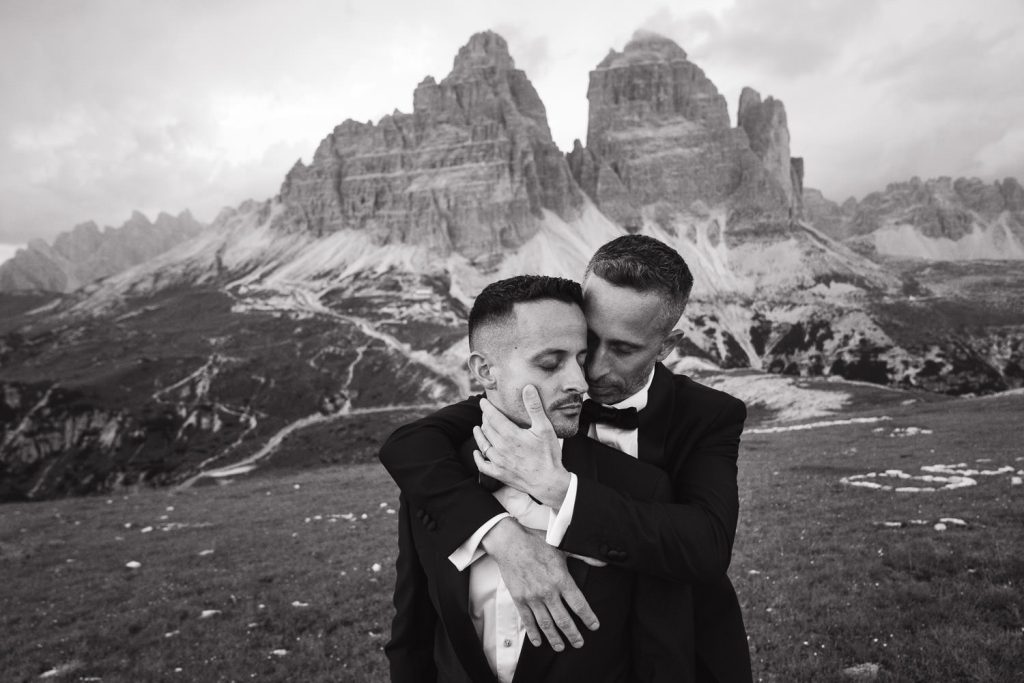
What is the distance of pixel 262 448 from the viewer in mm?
113562

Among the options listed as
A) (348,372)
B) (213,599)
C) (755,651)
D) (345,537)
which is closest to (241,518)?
(345,537)

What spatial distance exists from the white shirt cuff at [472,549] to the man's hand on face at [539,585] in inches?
2.6

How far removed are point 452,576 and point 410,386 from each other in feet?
465

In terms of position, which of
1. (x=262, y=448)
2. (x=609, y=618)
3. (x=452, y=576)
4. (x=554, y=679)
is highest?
(x=452, y=576)

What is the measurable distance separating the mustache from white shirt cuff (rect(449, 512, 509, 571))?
0.75m

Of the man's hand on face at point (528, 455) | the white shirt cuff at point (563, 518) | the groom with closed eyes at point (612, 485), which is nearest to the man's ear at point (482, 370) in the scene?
the groom with closed eyes at point (612, 485)

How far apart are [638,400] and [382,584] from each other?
14.6 m

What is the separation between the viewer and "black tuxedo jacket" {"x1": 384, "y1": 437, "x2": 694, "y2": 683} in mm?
3684

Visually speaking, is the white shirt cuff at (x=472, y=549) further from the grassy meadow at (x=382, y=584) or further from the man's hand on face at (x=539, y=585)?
the grassy meadow at (x=382, y=584)

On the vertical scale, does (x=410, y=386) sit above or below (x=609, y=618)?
below

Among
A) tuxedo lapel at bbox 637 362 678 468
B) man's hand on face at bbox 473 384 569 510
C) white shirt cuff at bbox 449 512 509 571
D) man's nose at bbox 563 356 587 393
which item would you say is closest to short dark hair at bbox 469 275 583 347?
man's nose at bbox 563 356 587 393

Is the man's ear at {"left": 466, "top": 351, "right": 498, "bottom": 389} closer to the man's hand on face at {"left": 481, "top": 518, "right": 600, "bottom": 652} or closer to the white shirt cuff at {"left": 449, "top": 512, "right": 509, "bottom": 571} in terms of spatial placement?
the white shirt cuff at {"left": 449, "top": 512, "right": 509, "bottom": 571}

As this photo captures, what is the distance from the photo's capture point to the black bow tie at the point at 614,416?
4.12m

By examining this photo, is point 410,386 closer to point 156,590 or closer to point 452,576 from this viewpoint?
point 156,590
